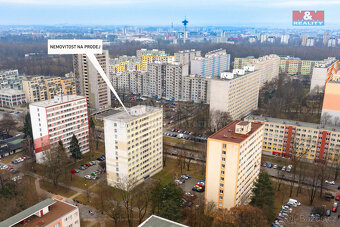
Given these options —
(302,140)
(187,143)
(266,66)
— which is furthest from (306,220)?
(266,66)

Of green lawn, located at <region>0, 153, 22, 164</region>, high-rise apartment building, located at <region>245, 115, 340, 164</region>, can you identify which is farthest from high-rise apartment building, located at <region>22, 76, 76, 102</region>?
high-rise apartment building, located at <region>245, 115, 340, 164</region>

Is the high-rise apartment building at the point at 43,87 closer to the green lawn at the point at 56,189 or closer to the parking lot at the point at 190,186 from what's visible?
the green lawn at the point at 56,189

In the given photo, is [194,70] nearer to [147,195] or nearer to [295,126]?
[295,126]

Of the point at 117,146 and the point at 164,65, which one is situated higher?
the point at 164,65

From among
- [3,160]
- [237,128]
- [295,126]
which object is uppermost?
[237,128]

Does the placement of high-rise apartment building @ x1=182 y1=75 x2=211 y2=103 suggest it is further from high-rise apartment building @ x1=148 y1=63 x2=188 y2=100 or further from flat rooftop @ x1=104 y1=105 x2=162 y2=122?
flat rooftop @ x1=104 y1=105 x2=162 y2=122

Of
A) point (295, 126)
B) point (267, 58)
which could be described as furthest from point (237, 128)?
point (267, 58)
